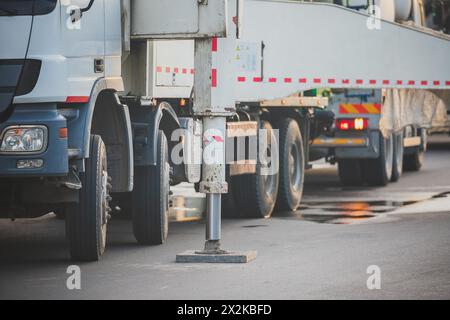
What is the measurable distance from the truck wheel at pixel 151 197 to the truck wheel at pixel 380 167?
9066 millimetres

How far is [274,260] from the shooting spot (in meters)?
12.0

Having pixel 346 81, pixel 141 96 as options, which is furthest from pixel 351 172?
pixel 141 96

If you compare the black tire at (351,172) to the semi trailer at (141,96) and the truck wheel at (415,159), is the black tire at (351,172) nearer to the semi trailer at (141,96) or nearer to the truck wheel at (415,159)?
the truck wheel at (415,159)

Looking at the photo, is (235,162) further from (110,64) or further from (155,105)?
(110,64)

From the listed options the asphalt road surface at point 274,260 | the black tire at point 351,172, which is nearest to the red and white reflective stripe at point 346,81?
the asphalt road surface at point 274,260

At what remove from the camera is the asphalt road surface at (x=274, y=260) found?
32.8 feet

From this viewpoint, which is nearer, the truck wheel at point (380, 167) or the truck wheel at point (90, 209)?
the truck wheel at point (90, 209)

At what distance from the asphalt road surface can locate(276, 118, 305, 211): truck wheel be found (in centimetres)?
35

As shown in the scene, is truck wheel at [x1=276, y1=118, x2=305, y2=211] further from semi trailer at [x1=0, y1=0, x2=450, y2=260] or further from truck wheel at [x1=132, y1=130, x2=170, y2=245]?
truck wheel at [x1=132, y1=130, x2=170, y2=245]

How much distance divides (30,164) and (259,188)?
5.99 meters

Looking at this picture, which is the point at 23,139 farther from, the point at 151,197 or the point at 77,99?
the point at 151,197

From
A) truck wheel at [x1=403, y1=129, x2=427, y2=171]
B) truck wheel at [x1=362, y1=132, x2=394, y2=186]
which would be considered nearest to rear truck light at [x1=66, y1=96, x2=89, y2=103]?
truck wheel at [x1=362, y1=132, x2=394, y2=186]

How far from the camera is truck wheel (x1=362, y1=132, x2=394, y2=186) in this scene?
2200cm
